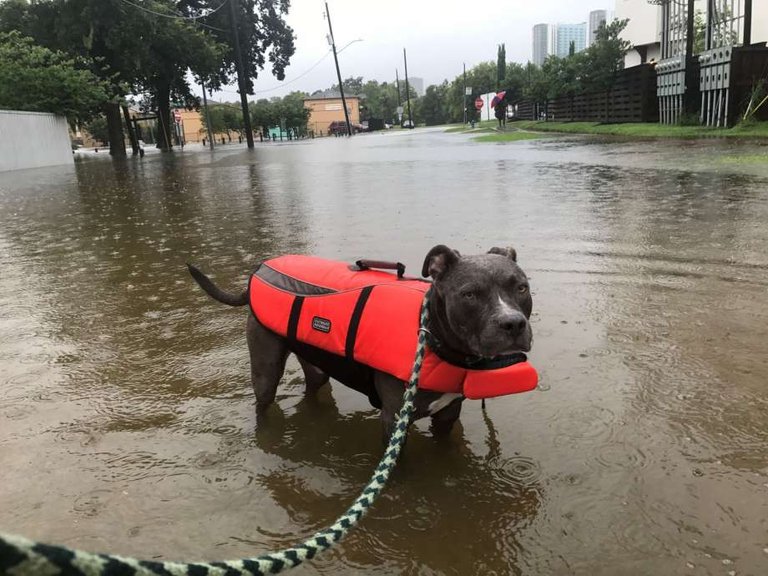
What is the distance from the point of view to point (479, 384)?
257cm

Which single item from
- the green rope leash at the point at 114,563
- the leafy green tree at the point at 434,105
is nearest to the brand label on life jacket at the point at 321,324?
the green rope leash at the point at 114,563

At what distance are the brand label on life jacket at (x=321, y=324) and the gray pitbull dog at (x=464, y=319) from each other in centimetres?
21

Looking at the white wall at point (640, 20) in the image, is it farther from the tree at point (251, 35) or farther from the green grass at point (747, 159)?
the green grass at point (747, 159)

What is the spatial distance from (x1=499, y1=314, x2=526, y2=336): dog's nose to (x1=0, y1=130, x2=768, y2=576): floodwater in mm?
844

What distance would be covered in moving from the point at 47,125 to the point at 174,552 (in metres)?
30.8

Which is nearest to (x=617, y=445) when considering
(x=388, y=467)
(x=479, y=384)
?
(x=479, y=384)

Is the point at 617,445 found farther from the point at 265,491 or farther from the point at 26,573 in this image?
the point at 26,573

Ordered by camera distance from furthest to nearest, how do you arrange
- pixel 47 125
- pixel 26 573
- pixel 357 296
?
1. pixel 47 125
2. pixel 357 296
3. pixel 26 573

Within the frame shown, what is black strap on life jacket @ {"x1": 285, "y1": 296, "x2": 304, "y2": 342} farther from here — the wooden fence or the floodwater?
the wooden fence

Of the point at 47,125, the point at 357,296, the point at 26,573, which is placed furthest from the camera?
the point at 47,125

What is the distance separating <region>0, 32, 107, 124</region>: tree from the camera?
26.2 metres

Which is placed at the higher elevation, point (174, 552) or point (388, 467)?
point (388, 467)

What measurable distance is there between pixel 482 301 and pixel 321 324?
93 centimetres

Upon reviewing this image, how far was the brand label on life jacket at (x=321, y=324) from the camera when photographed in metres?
3.00
